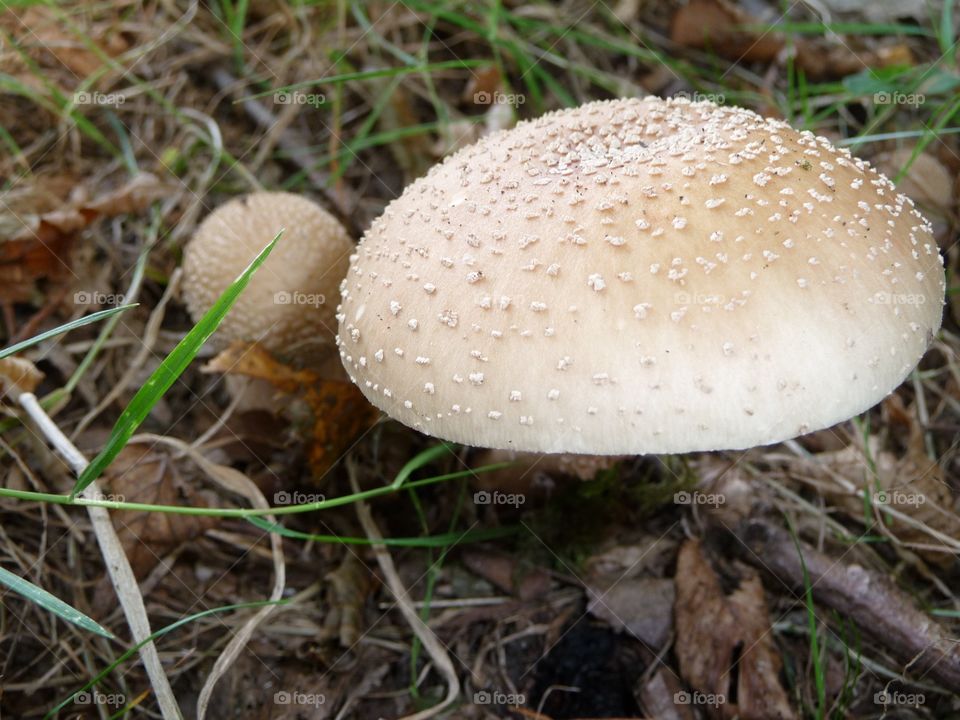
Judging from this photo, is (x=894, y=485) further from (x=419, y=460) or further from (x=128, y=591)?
(x=128, y=591)

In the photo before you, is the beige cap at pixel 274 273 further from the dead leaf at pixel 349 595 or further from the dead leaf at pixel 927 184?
the dead leaf at pixel 927 184

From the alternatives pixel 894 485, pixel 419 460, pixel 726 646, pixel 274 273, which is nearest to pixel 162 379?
pixel 419 460

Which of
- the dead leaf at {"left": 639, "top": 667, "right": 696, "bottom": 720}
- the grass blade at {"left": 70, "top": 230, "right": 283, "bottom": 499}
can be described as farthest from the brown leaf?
the dead leaf at {"left": 639, "top": 667, "right": 696, "bottom": 720}

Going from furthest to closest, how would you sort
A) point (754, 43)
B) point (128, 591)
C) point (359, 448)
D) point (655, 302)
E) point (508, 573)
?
point (754, 43) → point (359, 448) → point (508, 573) → point (128, 591) → point (655, 302)

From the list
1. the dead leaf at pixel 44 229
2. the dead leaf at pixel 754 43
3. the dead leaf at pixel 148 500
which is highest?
the dead leaf at pixel 754 43

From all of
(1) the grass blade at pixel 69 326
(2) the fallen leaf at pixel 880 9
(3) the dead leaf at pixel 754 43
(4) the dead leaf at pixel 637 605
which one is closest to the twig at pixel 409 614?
(4) the dead leaf at pixel 637 605

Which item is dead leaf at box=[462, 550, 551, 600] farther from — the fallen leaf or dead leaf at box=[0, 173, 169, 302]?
the fallen leaf

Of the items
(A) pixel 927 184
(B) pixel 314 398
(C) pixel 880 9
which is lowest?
(B) pixel 314 398
